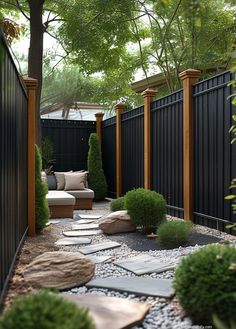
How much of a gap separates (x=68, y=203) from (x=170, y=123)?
7.51 ft

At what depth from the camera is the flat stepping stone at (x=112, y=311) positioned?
2273mm

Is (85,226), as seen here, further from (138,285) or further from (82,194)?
(138,285)

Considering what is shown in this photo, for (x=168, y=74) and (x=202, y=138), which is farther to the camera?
(x=168, y=74)

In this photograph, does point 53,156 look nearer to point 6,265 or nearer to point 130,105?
point 130,105

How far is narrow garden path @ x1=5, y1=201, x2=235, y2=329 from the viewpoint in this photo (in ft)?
8.72

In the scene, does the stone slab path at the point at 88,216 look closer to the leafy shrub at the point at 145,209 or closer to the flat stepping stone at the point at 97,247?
the leafy shrub at the point at 145,209

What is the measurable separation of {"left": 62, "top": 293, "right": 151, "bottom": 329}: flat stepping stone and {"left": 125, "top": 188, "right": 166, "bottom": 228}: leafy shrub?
3.10m

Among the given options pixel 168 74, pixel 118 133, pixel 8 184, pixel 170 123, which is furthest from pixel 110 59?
pixel 8 184

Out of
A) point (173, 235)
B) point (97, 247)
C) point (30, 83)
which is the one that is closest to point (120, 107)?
point (30, 83)

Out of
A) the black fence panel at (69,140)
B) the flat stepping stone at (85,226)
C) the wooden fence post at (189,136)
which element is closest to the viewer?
the wooden fence post at (189,136)

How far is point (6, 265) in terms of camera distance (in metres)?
3.23

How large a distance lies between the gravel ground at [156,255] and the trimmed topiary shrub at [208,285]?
0.49 ft

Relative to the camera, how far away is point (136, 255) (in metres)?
4.53

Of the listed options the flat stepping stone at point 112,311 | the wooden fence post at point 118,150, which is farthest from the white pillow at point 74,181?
the flat stepping stone at point 112,311
